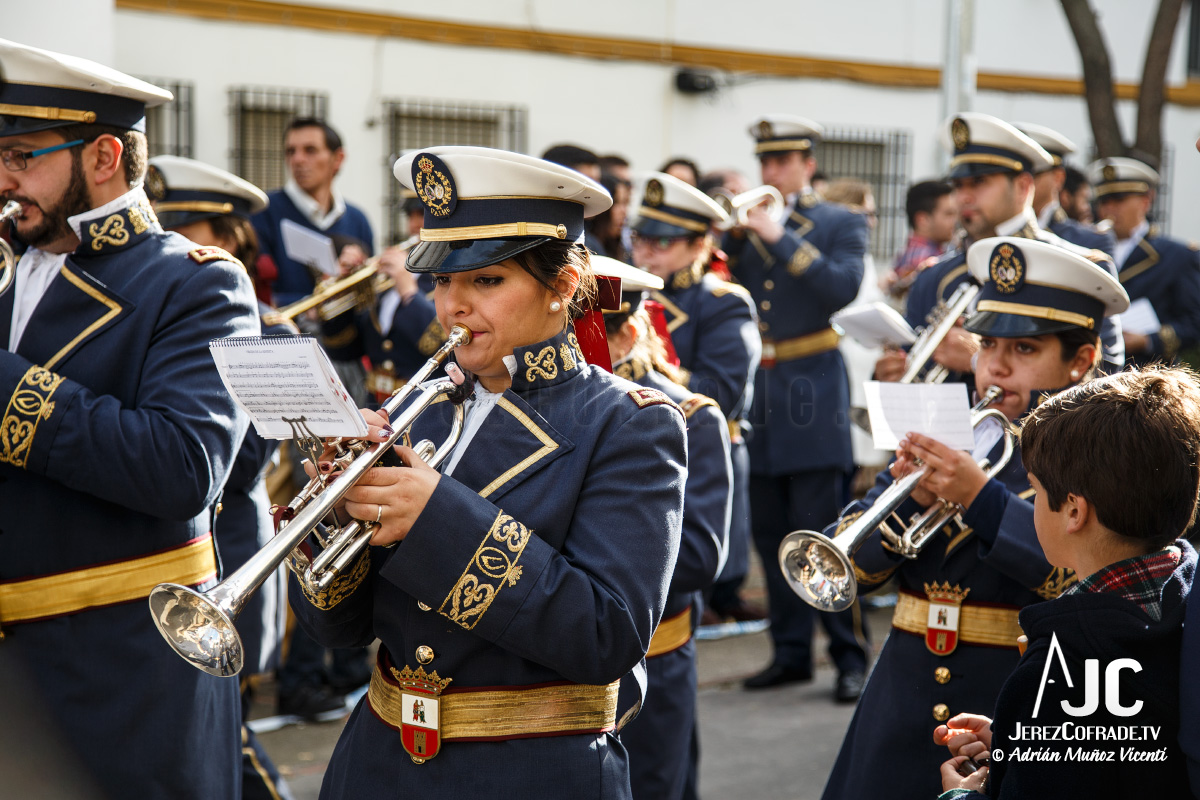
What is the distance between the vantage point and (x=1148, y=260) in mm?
8023

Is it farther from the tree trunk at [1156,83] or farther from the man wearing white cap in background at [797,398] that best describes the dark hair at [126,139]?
the tree trunk at [1156,83]

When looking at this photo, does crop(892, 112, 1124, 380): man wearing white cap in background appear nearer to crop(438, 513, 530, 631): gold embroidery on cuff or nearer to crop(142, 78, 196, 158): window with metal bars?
crop(438, 513, 530, 631): gold embroidery on cuff

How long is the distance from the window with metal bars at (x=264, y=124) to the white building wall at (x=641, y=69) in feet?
Result: 0.29

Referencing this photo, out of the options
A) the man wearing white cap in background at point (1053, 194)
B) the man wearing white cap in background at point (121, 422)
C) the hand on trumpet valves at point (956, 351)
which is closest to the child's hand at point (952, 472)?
the hand on trumpet valves at point (956, 351)

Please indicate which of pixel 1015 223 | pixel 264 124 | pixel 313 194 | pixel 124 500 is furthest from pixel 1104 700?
pixel 264 124

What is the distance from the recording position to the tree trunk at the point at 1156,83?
42.2 ft

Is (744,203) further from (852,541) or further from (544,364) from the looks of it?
(544,364)

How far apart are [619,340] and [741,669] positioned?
3416 mm

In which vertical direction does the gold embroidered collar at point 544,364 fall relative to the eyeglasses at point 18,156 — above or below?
below

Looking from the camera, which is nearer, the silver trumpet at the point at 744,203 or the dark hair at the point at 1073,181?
the silver trumpet at the point at 744,203

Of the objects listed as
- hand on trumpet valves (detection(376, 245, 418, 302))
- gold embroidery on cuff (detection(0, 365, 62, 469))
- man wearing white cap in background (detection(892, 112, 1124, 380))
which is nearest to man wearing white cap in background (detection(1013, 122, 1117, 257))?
man wearing white cap in background (detection(892, 112, 1124, 380))

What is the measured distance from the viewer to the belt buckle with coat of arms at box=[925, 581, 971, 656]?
10.2ft

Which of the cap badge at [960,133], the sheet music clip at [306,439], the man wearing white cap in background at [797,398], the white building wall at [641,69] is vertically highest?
the white building wall at [641,69]

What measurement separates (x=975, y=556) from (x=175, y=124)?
28.7 ft
